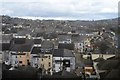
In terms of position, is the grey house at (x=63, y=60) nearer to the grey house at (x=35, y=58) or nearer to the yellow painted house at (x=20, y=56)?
the grey house at (x=35, y=58)

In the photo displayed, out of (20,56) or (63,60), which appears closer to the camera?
(63,60)

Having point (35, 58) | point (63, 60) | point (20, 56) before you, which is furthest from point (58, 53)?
point (20, 56)

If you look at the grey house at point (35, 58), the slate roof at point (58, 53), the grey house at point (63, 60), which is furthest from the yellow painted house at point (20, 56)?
the grey house at point (63, 60)

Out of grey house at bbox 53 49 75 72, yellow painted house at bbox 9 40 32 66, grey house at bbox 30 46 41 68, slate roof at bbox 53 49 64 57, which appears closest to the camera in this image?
Result: grey house at bbox 53 49 75 72

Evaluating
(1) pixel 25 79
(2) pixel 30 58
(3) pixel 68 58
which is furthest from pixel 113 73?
(2) pixel 30 58

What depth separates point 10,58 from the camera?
12383mm

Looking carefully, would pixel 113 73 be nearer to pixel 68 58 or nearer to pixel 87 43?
pixel 68 58

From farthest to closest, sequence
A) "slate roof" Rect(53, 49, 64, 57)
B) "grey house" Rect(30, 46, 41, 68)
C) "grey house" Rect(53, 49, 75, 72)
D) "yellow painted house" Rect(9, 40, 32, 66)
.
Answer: "yellow painted house" Rect(9, 40, 32, 66)
"grey house" Rect(30, 46, 41, 68)
"slate roof" Rect(53, 49, 64, 57)
"grey house" Rect(53, 49, 75, 72)

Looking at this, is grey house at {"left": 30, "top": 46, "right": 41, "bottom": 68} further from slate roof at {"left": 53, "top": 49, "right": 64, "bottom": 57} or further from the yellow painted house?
slate roof at {"left": 53, "top": 49, "right": 64, "bottom": 57}

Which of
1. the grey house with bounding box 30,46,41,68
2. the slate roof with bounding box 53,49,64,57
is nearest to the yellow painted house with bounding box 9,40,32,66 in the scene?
the grey house with bounding box 30,46,41,68

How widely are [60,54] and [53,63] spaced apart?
43 cm

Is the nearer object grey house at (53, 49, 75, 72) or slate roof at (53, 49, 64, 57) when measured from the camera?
grey house at (53, 49, 75, 72)

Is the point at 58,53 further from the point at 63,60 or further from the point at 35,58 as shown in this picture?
the point at 35,58

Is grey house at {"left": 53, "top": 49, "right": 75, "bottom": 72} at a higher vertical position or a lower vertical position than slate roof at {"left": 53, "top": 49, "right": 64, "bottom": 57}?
lower
